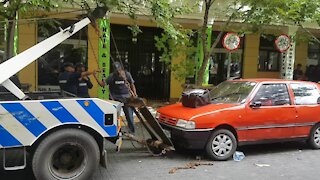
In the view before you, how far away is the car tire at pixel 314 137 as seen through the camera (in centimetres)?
762

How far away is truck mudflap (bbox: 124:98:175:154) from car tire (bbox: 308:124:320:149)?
3215 millimetres

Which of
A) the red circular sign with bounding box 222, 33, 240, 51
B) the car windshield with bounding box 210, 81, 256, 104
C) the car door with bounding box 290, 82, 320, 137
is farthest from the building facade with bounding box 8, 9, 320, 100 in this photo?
the car windshield with bounding box 210, 81, 256, 104

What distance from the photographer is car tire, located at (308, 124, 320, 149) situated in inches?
300

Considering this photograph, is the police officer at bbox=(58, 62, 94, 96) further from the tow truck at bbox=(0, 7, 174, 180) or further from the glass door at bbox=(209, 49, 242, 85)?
the glass door at bbox=(209, 49, 242, 85)

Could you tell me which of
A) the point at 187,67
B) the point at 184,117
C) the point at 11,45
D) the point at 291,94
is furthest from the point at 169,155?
the point at 11,45

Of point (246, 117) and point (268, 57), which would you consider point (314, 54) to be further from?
point (246, 117)

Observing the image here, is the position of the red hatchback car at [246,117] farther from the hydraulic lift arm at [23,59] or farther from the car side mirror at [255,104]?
the hydraulic lift arm at [23,59]

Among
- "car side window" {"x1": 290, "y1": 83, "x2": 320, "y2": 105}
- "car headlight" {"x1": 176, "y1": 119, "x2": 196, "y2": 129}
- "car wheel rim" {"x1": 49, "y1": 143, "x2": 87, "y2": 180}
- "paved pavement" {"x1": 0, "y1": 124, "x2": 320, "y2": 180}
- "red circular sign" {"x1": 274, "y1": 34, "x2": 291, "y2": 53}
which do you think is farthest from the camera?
"red circular sign" {"x1": 274, "y1": 34, "x2": 291, "y2": 53}

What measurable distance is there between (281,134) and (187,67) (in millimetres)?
4069

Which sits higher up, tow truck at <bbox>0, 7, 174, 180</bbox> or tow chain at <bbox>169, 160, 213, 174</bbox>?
tow truck at <bbox>0, 7, 174, 180</bbox>

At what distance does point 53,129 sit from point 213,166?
2.86 metres

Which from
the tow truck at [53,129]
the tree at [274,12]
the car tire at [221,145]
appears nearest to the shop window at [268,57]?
the tree at [274,12]

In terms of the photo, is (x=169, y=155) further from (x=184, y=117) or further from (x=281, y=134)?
(x=281, y=134)

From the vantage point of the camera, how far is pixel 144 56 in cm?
1533
